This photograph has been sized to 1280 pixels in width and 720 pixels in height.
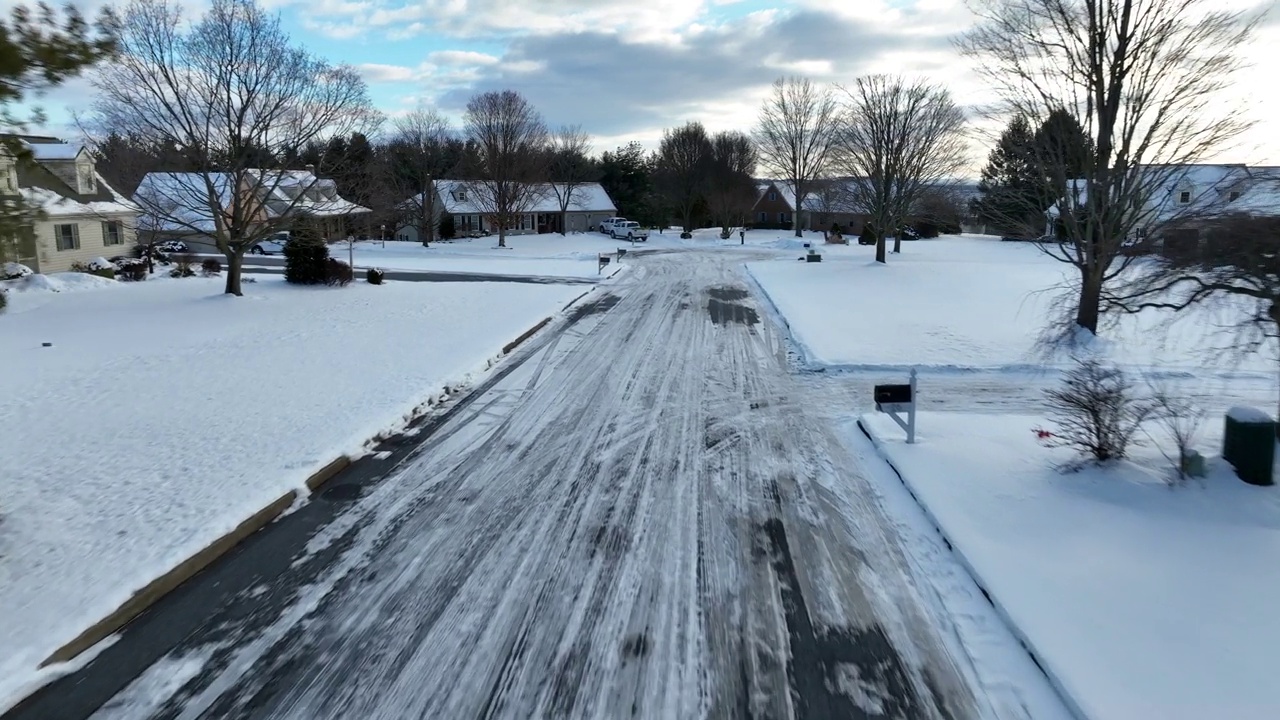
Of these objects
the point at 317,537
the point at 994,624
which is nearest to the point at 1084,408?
the point at 994,624

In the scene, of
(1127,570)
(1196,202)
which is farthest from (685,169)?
(1127,570)

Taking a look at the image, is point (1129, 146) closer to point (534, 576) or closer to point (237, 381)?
point (534, 576)

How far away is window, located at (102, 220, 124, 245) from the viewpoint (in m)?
37.9

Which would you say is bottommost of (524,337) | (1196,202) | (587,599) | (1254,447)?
(587,599)

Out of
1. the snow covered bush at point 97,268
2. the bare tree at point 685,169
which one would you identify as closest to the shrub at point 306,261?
the snow covered bush at point 97,268

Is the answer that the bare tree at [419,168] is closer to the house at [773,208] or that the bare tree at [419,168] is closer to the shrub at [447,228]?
the shrub at [447,228]

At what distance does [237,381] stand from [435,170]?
59.5 meters

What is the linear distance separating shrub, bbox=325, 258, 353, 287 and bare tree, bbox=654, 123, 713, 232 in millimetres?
53118

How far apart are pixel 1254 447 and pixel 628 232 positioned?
5990cm

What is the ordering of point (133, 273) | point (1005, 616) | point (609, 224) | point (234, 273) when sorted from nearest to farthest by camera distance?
point (1005, 616)
point (234, 273)
point (133, 273)
point (609, 224)

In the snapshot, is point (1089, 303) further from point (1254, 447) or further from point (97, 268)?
point (97, 268)

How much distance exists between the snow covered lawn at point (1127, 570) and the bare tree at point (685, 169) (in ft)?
232

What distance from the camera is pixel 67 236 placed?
35.3 m

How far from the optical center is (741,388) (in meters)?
13.0
